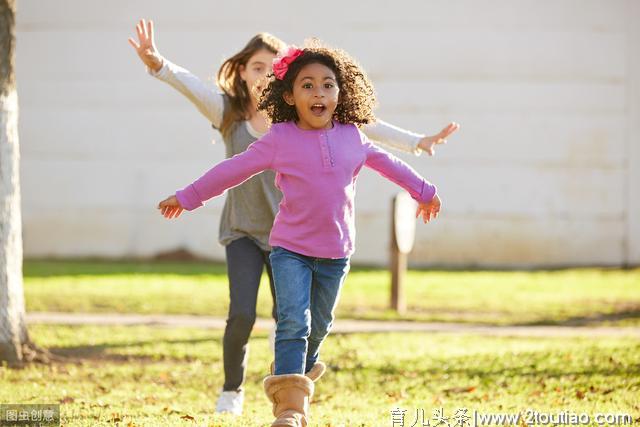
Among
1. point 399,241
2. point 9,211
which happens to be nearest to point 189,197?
point 9,211

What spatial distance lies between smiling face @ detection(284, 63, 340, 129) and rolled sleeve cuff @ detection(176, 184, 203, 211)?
553mm

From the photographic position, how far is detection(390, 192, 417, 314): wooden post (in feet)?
38.9

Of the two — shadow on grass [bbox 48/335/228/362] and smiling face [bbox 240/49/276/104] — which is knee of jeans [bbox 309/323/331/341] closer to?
smiling face [bbox 240/49/276/104]

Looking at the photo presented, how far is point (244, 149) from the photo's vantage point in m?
6.14

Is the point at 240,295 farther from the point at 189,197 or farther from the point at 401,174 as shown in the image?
the point at 401,174

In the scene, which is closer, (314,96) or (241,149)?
(314,96)

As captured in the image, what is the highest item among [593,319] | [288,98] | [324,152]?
[288,98]

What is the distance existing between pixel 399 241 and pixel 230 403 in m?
5.98

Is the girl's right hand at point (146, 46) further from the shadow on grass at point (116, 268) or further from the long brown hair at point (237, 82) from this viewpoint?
the shadow on grass at point (116, 268)

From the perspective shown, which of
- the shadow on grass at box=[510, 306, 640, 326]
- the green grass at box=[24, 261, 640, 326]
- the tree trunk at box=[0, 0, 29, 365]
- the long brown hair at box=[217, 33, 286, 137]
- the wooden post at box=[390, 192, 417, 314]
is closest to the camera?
the long brown hair at box=[217, 33, 286, 137]

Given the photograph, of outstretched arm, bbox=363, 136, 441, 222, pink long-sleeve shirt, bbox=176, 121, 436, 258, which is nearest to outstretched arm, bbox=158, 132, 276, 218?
pink long-sleeve shirt, bbox=176, 121, 436, 258

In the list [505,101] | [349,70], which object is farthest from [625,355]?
[505,101]

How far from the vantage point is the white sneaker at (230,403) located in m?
6.11

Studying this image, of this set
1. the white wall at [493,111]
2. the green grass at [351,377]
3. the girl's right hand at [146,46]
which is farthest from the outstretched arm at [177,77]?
the white wall at [493,111]
